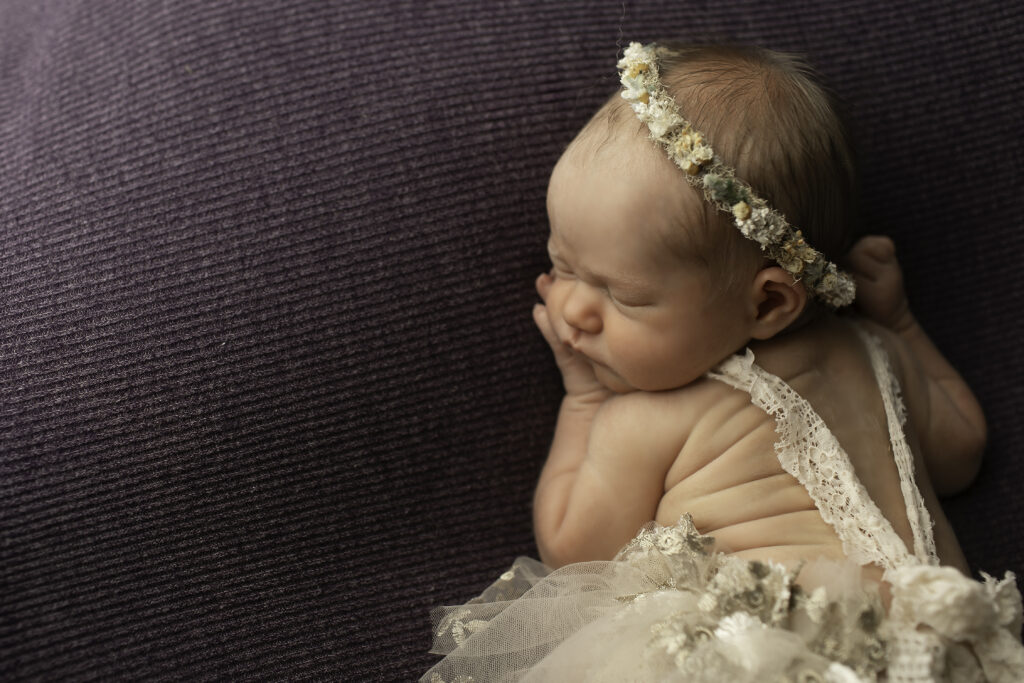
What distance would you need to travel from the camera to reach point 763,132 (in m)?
1.11

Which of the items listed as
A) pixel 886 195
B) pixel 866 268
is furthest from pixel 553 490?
pixel 886 195

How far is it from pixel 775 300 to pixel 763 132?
0.74 ft

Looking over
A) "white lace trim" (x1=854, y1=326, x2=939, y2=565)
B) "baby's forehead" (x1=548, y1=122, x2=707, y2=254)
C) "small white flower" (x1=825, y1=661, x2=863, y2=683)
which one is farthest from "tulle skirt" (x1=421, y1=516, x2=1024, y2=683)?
"baby's forehead" (x1=548, y1=122, x2=707, y2=254)

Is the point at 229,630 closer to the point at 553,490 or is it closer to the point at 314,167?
the point at 553,490

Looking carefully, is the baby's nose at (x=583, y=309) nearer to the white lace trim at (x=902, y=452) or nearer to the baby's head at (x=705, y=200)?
the baby's head at (x=705, y=200)

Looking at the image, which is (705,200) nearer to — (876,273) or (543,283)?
(543,283)

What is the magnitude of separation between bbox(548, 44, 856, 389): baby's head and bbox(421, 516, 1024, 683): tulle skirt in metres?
0.27

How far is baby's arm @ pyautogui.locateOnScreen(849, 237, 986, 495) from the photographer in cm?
140

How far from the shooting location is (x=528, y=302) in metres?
1.37

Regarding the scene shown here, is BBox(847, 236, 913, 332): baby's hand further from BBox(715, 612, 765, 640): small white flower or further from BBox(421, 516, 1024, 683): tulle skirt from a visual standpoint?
BBox(715, 612, 765, 640): small white flower

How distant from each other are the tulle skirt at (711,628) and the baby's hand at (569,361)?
0.82 ft

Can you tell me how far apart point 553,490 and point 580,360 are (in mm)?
192

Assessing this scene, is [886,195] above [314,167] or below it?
below

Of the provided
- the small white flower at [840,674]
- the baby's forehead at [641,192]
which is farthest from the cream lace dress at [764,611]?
the baby's forehead at [641,192]
